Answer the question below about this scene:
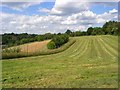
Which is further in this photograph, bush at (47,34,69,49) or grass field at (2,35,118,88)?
bush at (47,34,69,49)

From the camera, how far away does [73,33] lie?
110m

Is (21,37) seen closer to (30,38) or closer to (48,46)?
(30,38)

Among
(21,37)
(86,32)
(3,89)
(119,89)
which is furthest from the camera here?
(86,32)

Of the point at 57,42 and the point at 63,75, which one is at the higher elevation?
the point at 63,75

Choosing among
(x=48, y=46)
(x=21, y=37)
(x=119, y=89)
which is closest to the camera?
(x=119, y=89)

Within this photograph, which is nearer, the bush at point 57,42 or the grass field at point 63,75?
the grass field at point 63,75

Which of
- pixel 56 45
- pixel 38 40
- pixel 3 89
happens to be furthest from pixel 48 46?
pixel 3 89

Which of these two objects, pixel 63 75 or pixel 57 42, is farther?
pixel 57 42

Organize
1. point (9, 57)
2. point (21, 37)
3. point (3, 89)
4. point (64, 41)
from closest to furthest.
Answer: point (3, 89), point (9, 57), point (64, 41), point (21, 37)

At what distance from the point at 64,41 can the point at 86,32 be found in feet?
134

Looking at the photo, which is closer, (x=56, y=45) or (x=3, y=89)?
(x=3, y=89)

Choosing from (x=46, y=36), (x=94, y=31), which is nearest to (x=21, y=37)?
(x=46, y=36)

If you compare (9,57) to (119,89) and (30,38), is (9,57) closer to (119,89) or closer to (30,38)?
(119,89)

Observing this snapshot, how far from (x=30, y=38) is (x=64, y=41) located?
16.7 m
